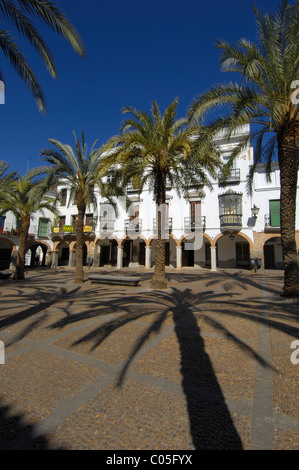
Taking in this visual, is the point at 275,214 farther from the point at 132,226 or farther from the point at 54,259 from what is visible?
the point at 54,259

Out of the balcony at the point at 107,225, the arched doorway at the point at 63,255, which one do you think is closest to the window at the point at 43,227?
the arched doorway at the point at 63,255

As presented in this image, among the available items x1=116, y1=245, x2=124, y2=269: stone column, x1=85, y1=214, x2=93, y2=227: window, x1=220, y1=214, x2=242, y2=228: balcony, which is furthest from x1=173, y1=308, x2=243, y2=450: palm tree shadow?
x1=85, y1=214, x2=93, y2=227: window

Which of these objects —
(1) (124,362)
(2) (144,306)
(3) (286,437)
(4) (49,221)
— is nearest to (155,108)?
(2) (144,306)

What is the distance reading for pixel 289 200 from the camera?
803cm

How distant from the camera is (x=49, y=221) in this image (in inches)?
1141

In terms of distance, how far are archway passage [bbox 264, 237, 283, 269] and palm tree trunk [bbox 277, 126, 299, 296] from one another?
15.2 meters

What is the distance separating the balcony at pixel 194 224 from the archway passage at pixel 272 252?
6.30m

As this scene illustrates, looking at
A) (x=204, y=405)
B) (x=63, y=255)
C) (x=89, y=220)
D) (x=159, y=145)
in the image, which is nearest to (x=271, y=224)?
(x=159, y=145)

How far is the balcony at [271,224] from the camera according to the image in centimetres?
1933

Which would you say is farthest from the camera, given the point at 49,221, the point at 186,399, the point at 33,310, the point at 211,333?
the point at 49,221

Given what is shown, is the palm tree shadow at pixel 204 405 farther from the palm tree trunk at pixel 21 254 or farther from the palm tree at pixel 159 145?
the palm tree trunk at pixel 21 254

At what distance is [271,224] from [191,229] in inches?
263
